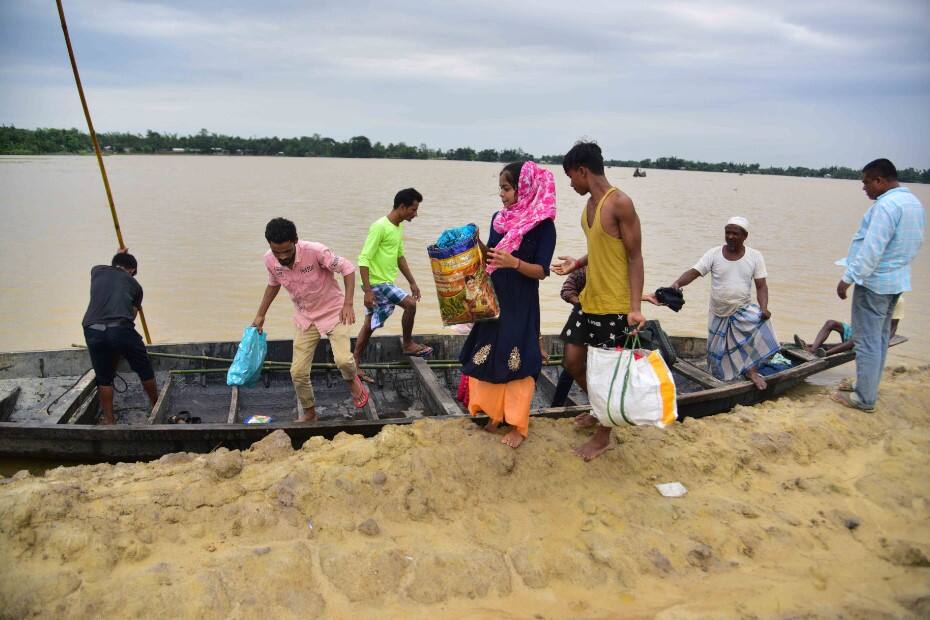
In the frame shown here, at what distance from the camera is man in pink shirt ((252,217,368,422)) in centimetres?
392

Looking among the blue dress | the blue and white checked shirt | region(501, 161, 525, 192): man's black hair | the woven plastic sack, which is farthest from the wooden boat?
region(501, 161, 525, 192): man's black hair

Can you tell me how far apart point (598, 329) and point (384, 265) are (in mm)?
2303

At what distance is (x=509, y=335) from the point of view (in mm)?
3047

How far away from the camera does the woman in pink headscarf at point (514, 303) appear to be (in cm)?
287

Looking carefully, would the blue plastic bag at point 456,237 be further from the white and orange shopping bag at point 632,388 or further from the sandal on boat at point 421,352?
the sandal on boat at point 421,352

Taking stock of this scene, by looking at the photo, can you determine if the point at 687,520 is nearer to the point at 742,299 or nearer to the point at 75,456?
the point at 742,299

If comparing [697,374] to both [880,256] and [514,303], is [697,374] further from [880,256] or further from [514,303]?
[514,303]

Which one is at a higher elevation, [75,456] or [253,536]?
[253,536]

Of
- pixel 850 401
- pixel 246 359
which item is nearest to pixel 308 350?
pixel 246 359

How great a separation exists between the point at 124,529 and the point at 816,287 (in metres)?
12.3

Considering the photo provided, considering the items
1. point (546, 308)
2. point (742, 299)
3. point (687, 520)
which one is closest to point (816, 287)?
point (546, 308)

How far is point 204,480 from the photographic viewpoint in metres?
2.89

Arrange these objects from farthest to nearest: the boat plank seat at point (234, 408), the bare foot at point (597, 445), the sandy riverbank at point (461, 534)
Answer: the boat plank seat at point (234, 408)
the bare foot at point (597, 445)
the sandy riverbank at point (461, 534)

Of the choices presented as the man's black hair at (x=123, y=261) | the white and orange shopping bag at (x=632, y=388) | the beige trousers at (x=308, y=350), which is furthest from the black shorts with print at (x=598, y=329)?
the man's black hair at (x=123, y=261)
